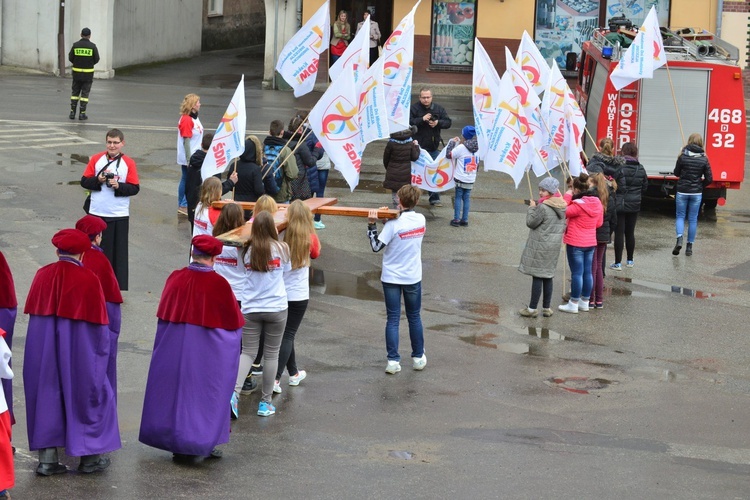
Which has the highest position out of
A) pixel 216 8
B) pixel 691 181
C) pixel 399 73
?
pixel 216 8

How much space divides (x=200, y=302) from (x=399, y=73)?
6023 mm

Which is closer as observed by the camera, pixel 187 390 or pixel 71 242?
pixel 71 242

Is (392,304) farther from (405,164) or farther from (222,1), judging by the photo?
(222,1)

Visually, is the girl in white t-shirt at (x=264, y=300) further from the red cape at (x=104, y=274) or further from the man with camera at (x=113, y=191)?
the man with camera at (x=113, y=191)

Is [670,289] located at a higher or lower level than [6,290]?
lower

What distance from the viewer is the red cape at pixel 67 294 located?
288 inches

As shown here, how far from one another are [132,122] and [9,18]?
9.62 metres

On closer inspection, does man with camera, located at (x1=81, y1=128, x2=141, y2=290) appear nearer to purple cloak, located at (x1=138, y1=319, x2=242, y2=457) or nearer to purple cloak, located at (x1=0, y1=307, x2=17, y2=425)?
purple cloak, located at (x1=0, y1=307, x2=17, y2=425)

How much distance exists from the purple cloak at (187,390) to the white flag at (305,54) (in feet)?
21.3

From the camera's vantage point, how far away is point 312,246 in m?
9.34

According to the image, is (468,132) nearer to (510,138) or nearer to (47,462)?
(510,138)

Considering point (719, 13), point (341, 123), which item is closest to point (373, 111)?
point (341, 123)

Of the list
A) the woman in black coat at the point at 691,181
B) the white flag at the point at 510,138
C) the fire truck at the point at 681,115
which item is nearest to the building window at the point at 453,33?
the fire truck at the point at 681,115

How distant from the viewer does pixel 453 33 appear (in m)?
31.9
